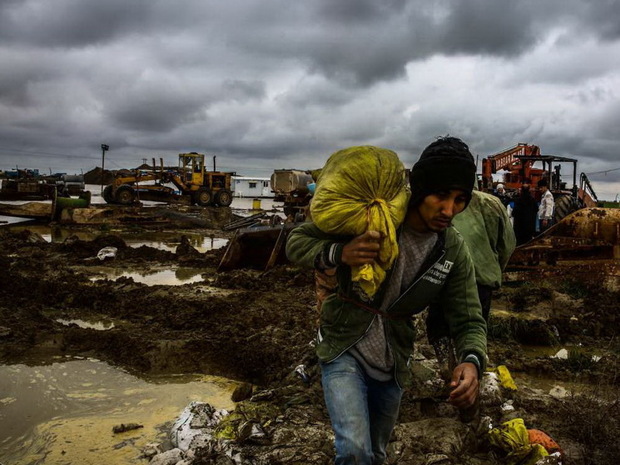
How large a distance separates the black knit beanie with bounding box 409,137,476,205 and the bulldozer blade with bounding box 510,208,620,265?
694cm

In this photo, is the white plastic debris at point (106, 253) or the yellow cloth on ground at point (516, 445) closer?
the yellow cloth on ground at point (516, 445)

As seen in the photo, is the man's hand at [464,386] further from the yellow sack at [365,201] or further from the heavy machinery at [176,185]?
the heavy machinery at [176,185]

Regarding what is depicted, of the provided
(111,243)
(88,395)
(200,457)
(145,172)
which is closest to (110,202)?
(145,172)

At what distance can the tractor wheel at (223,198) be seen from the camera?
89.3ft

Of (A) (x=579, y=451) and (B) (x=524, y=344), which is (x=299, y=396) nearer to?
(A) (x=579, y=451)

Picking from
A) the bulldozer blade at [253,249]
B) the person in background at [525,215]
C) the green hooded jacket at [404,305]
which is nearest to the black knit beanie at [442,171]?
the green hooded jacket at [404,305]

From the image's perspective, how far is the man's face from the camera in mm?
1721

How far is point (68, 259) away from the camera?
10.5 metres

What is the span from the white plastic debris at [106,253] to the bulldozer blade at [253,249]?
276 centimetres

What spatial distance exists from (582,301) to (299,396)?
18.2 ft

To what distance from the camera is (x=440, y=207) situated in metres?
1.72

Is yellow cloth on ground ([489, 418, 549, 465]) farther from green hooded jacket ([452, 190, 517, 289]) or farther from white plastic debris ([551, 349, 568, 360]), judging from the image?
white plastic debris ([551, 349, 568, 360])

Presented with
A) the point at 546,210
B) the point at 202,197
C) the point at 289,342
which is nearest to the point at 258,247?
the point at 289,342

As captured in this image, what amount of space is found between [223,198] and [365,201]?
2626 cm
